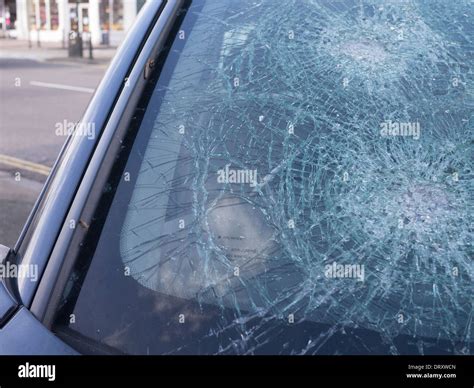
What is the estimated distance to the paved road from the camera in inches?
216

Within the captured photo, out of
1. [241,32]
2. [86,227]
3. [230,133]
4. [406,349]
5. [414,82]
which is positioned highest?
[241,32]

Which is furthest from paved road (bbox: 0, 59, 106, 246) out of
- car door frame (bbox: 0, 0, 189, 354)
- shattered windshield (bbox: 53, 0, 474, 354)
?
shattered windshield (bbox: 53, 0, 474, 354)

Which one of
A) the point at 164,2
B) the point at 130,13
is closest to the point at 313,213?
the point at 164,2

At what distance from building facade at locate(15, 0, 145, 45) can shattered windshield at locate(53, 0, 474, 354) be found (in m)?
20.4

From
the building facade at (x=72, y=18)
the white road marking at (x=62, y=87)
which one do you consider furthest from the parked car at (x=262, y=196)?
the building facade at (x=72, y=18)

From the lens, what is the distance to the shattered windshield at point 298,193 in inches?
45.3

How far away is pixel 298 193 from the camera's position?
1.33 meters

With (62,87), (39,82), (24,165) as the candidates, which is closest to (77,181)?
(24,165)

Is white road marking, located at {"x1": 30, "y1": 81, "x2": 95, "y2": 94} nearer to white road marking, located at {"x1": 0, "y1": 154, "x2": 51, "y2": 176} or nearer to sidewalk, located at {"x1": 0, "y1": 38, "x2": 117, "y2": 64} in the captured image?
sidewalk, located at {"x1": 0, "y1": 38, "x2": 117, "y2": 64}

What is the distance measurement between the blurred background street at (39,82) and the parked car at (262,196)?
0.45 m

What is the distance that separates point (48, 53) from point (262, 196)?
70.2 ft

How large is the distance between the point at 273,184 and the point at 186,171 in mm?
191

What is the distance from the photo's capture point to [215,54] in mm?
1553

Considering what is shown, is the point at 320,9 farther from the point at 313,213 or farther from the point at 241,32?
the point at 313,213
